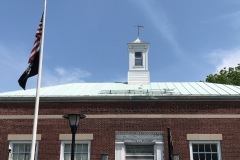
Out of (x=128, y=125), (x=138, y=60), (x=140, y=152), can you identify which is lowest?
(x=140, y=152)

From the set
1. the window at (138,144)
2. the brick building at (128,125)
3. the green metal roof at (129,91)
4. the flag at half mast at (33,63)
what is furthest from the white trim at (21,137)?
the flag at half mast at (33,63)

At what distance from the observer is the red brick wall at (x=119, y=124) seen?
1778 cm

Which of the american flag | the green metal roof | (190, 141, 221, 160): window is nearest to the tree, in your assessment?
the green metal roof

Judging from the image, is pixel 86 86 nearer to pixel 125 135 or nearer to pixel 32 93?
pixel 32 93

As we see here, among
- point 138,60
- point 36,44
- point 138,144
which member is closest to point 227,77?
point 138,60

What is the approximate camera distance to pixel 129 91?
19.5m

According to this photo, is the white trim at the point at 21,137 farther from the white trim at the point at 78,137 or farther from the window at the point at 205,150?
the window at the point at 205,150

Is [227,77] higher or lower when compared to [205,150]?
higher

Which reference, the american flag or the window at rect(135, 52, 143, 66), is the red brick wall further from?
the american flag

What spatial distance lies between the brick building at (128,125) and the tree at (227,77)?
55.8ft

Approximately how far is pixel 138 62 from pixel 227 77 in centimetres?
1621

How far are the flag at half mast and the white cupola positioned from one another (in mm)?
9724

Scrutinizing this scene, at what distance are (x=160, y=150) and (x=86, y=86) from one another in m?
6.45

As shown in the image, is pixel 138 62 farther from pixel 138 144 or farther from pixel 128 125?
pixel 138 144
